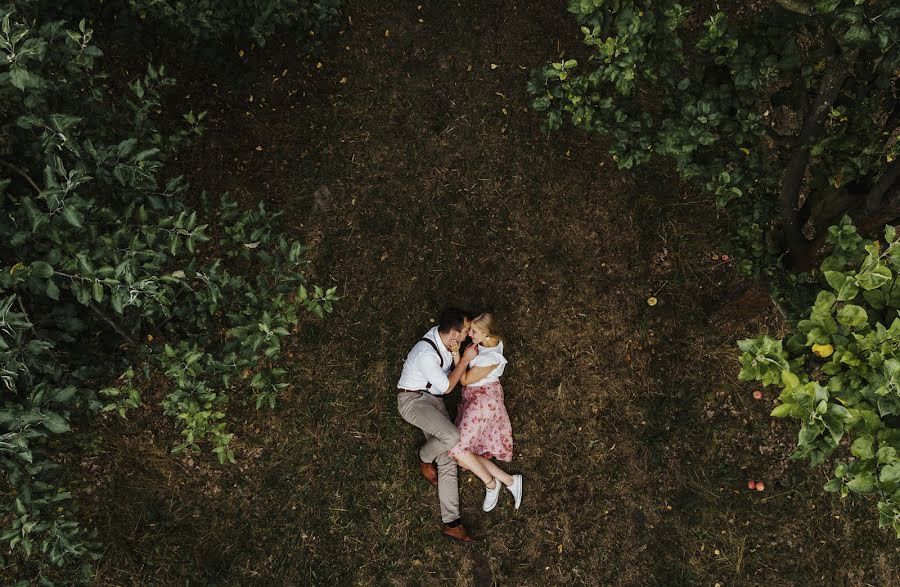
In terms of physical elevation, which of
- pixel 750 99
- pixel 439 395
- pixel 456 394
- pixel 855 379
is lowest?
pixel 456 394

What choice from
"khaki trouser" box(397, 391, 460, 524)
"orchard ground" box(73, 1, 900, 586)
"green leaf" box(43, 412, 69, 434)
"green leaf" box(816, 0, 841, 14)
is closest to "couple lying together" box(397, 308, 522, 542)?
"khaki trouser" box(397, 391, 460, 524)

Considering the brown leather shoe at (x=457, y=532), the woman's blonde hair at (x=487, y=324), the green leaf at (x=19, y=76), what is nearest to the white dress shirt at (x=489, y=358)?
the woman's blonde hair at (x=487, y=324)

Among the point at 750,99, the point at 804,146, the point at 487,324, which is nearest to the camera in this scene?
the point at 750,99

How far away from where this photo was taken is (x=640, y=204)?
659 cm

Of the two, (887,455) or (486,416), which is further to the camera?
(486,416)

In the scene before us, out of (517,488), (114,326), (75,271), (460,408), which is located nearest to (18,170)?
(75,271)

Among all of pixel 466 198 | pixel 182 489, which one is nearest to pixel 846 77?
pixel 466 198

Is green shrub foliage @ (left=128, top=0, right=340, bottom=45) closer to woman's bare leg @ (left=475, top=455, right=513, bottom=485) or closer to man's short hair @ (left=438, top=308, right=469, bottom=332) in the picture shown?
man's short hair @ (left=438, top=308, right=469, bottom=332)

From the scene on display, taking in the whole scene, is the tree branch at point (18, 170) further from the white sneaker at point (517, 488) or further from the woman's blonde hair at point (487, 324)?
the white sneaker at point (517, 488)

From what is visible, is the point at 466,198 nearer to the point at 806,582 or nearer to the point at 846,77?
the point at 846,77

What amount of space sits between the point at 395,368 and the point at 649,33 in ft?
13.4

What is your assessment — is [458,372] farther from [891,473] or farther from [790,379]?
[891,473]

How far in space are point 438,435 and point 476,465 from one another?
0.52 meters

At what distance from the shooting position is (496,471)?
619cm
